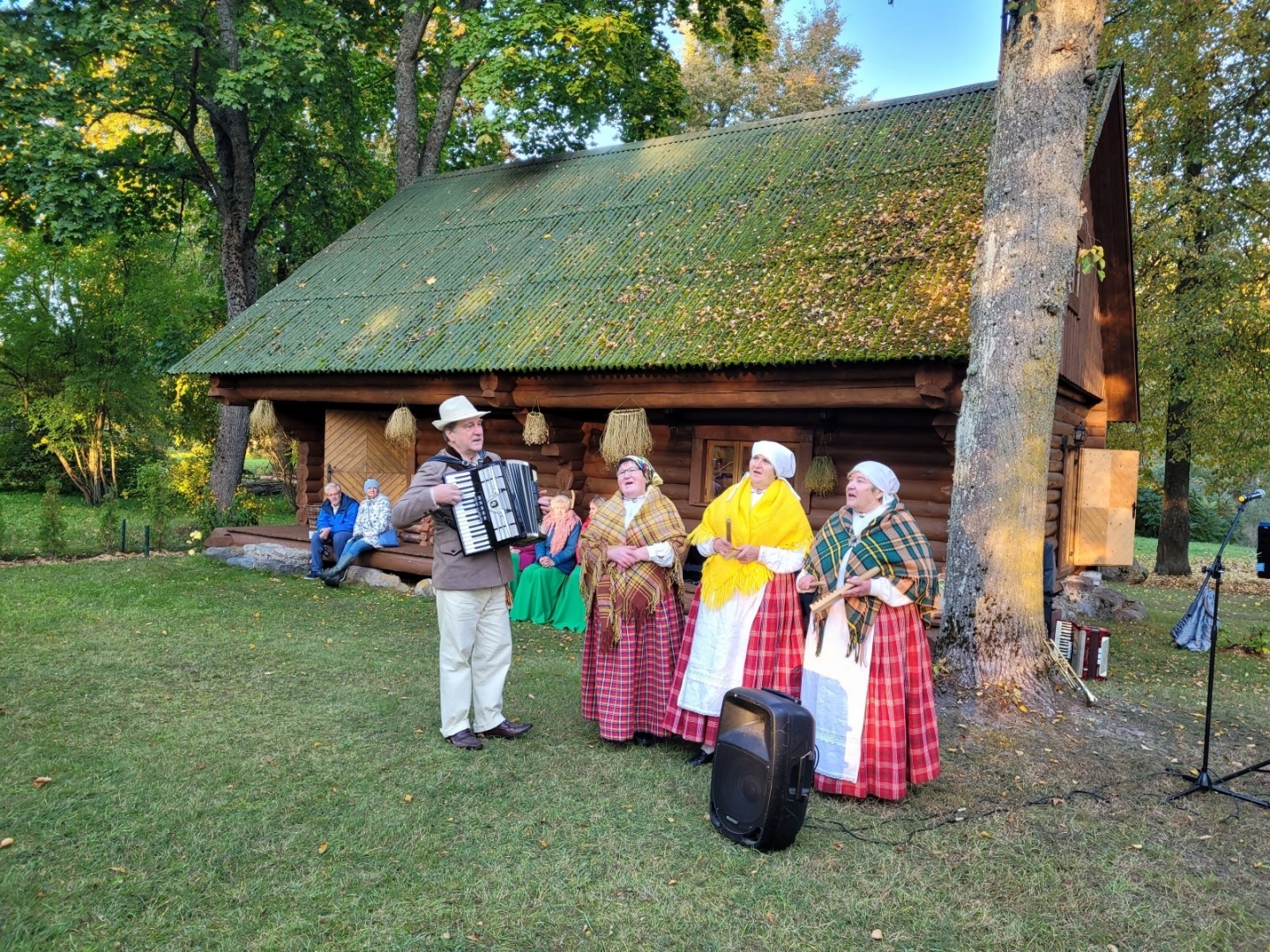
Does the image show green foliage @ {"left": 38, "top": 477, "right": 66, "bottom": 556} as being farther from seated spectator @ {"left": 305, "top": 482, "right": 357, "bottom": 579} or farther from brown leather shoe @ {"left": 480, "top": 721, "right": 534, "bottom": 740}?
brown leather shoe @ {"left": 480, "top": 721, "right": 534, "bottom": 740}

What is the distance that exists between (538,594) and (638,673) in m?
3.98

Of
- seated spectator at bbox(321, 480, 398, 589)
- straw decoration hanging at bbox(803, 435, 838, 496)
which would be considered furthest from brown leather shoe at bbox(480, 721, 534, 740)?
seated spectator at bbox(321, 480, 398, 589)

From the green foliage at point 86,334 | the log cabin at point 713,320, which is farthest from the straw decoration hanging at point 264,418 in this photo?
the green foliage at point 86,334

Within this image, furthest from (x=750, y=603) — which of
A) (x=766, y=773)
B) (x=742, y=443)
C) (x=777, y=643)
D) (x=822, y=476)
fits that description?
(x=742, y=443)

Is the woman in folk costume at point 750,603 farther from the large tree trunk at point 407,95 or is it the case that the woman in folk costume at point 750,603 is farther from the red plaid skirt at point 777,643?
the large tree trunk at point 407,95

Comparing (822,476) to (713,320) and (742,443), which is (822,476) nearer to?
(742,443)

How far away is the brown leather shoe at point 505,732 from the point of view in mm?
5191

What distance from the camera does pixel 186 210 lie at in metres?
19.4

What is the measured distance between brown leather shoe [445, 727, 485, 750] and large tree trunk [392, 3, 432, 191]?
13.1 m

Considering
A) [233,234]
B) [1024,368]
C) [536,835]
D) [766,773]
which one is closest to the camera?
[766,773]

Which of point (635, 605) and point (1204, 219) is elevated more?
point (1204, 219)

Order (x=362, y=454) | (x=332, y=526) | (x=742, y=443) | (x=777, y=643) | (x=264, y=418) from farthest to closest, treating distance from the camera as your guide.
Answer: (x=362, y=454)
(x=264, y=418)
(x=332, y=526)
(x=742, y=443)
(x=777, y=643)

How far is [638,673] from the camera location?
16.9 ft

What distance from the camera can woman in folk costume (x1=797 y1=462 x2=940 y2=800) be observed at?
4.38m
